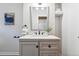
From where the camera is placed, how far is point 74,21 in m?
1.90

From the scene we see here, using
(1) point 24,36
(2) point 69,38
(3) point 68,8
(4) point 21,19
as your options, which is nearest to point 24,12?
(4) point 21,19

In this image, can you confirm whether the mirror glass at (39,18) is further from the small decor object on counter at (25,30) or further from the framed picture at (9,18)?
the framed picture at (9,18)

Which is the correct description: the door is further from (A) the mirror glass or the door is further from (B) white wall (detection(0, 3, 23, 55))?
(B) white wall (detection(0, 3, 23, 55))

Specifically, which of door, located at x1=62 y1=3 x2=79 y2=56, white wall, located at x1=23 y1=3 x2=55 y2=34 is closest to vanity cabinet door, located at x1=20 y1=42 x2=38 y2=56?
white wall, located at x1=23 y1=3 x2=55 y2=34

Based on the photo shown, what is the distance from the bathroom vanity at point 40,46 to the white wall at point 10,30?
126 millimetres

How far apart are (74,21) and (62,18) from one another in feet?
0.66

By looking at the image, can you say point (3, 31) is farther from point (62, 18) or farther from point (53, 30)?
point (62, 18)

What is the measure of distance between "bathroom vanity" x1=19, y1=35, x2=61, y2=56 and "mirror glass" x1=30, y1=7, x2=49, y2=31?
192 mm

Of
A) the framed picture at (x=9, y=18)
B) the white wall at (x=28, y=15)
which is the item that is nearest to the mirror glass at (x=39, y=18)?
the white wall at (x=28, y=15)

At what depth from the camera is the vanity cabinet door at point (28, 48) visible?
1.94 meters

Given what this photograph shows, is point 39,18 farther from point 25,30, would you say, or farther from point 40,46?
point 40,46

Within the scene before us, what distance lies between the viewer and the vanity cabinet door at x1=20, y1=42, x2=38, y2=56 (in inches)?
76.4

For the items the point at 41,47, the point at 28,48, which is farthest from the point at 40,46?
the point at 28,48

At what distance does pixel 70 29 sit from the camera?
2000 mm
